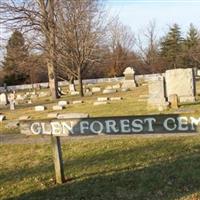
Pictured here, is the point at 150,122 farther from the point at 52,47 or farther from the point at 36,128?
the point at 52,47

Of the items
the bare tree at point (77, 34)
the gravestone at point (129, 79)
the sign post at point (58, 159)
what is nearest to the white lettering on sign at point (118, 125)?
the sign post at point (58, 159)

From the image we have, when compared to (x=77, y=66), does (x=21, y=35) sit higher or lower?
higher

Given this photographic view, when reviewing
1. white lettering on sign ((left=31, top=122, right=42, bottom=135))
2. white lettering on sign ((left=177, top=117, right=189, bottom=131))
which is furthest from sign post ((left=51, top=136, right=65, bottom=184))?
white lettering on sign ((left=177, top=117, right=189, bottom=131))

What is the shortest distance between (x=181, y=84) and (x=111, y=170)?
1206 cm

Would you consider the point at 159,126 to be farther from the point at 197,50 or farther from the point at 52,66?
the point at 197,50

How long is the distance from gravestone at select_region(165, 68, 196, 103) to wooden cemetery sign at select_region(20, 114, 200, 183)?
Answer: 12.3 m

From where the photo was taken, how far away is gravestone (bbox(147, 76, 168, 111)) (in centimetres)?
1718

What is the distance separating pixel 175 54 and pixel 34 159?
218 ft

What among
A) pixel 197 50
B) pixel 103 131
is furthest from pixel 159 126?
pixel 197 50

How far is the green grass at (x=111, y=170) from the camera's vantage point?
6.12 m

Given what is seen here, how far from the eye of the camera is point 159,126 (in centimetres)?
610

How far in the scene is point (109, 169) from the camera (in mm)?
7398

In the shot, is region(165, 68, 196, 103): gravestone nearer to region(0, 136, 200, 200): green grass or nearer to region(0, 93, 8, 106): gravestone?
region(0, 136, 200, 200): green grass

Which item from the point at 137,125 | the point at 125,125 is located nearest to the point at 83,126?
the point at 125,125
